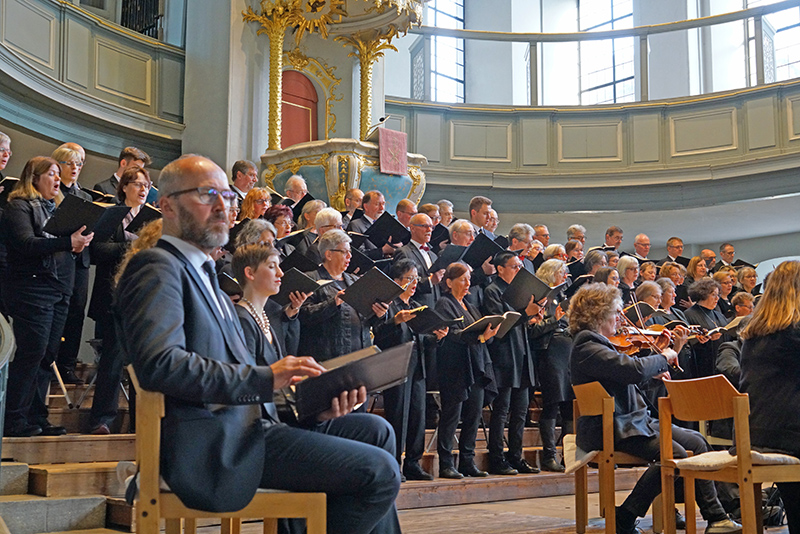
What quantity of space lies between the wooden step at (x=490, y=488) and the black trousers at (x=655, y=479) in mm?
1244

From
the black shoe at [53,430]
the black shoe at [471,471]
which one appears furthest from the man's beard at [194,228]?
Answer: the black shoe at [471,471]

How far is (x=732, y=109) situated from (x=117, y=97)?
733 centimetres

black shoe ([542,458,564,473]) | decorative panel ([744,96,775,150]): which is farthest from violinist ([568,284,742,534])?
decorative panel ([744,96,775,150])

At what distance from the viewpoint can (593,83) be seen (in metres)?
14.7

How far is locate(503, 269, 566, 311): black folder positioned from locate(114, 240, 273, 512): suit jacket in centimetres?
352

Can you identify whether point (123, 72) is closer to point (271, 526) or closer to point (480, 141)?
point (480, 141)

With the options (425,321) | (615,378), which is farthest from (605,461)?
(425,321)

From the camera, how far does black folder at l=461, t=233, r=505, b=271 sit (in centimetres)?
579

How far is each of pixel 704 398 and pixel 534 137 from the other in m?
8.93

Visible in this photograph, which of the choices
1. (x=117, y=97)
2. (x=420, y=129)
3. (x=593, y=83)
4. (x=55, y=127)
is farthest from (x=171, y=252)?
(x=593, y=83)

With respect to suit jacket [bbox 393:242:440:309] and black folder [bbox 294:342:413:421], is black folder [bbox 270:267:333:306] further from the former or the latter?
black folder [bbox 294:342:413:421]

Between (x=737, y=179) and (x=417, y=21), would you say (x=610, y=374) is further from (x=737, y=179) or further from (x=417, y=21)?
(x=737, y=179)

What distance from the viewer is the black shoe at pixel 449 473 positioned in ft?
17.0

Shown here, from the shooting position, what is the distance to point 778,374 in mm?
3496
